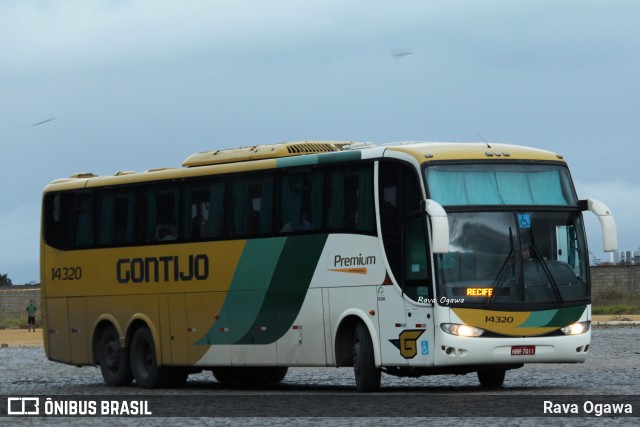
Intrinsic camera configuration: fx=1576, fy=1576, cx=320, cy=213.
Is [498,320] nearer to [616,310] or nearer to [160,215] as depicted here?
[160,215]

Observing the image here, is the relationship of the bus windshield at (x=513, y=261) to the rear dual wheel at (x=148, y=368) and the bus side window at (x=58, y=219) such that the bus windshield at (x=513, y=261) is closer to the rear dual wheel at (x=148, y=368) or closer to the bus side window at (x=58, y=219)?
the rear dual wheel at (x=148, y=368)

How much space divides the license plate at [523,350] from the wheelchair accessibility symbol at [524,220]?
1696 mm

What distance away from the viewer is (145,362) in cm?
2753

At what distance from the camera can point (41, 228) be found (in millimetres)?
30266

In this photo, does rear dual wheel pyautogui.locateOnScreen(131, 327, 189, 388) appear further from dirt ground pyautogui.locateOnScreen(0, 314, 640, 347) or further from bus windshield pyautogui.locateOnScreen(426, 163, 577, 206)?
dirt ground pyautogui.locateOnScreen(0, 314, 640, 347)

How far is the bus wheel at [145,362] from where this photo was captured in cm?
2716

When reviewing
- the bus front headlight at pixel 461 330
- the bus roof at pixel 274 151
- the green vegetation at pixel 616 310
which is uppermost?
the bus roof at pixel 274 151

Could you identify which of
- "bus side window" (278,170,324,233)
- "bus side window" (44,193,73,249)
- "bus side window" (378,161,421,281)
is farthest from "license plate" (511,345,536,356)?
"bus side window" (44,193,73,249)

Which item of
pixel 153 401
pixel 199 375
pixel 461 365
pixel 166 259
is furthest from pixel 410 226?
pixel 199 375

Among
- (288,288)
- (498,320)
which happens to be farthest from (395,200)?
(288,288)

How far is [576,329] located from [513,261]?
138cm

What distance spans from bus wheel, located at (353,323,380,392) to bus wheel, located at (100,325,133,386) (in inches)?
261

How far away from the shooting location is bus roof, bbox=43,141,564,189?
22.2 m

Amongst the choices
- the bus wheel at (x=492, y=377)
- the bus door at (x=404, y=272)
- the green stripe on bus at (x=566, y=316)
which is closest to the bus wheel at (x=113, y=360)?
the bus wheel at (x=492, y=377)
